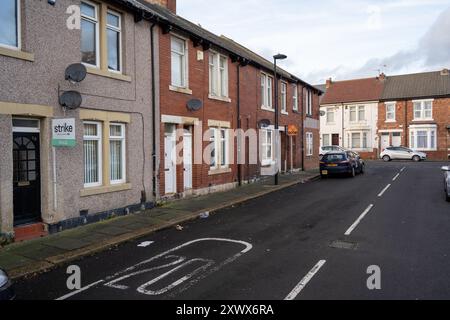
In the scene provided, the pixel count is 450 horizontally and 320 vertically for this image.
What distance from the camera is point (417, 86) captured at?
43.7 meters

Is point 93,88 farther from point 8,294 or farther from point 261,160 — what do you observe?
point 261,160

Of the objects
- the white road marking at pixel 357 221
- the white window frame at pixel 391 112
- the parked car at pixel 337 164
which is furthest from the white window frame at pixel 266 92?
the white window frame at pixel 391 112

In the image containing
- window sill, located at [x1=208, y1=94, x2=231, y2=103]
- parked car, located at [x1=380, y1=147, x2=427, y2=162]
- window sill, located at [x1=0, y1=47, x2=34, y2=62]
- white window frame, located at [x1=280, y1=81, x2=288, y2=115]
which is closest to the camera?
window sill, located at [x1=0, y1=47, x2=34, y2=62]

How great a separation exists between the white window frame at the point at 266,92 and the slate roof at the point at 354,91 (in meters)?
27.3

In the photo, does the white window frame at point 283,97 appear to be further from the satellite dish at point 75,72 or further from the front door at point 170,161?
the satellite dish at point 75,72

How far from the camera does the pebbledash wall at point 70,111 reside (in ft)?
26.5

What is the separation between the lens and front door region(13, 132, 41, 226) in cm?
848

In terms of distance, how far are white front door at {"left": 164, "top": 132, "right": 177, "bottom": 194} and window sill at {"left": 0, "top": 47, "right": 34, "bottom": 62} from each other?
5.54 metres

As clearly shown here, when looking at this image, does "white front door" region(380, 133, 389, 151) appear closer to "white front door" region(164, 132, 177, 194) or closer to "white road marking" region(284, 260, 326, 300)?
"white front door" region(164, 132, 177, 194)

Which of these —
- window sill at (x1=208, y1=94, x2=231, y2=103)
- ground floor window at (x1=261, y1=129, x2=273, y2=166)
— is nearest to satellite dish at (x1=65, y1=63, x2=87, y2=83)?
window sill at (x1=208, y1=94, x2=231, y2=103)

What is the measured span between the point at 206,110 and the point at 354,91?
37.2 m

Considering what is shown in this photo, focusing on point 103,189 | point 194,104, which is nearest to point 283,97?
point 194,104

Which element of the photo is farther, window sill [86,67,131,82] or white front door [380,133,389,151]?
white front door [380,133,389,151]

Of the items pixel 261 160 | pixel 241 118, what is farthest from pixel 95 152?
pixel 261 160
